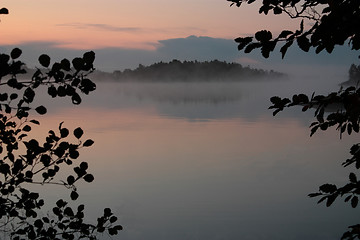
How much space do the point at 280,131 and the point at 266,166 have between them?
17.7 meters

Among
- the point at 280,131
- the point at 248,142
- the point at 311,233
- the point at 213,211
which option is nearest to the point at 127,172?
the point at 213,211

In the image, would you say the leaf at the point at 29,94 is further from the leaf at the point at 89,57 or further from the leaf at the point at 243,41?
the leaf at the point at 243,41

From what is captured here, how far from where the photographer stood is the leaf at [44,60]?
11.0 feet

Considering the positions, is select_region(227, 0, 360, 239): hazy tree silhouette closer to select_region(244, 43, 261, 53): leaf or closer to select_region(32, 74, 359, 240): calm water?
select_region(244, 43, 261, 53): leaf

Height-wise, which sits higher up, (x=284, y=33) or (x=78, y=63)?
(x=284, y=33)

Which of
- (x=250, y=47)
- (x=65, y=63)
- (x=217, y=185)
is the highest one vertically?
(x=250, y=47)

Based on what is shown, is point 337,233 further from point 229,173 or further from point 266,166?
point 266,166

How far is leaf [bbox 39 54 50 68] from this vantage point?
11.0 ft

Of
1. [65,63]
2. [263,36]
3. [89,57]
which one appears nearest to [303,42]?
[263,36]

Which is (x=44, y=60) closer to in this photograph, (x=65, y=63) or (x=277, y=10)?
(x=65, y=63)

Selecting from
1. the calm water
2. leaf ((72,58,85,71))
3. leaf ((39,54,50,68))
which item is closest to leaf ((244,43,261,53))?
leaf ((72,58,85,71))

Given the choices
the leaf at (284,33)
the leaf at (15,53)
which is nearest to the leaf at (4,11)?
the leaf at (15,53)

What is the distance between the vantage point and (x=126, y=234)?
1429 cm

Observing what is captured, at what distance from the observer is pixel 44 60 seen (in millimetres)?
3393
